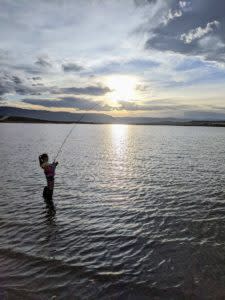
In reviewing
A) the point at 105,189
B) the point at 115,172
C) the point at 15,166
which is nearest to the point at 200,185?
the point at 105,189

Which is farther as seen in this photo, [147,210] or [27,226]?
[147,210]

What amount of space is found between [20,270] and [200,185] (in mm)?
17317

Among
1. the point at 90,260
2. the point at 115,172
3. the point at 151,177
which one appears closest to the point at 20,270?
the point at 90,260

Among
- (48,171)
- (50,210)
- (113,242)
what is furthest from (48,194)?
(113,242)

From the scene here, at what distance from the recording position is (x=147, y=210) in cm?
1752

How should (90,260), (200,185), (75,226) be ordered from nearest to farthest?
(90,260), (75,226), (200,185)

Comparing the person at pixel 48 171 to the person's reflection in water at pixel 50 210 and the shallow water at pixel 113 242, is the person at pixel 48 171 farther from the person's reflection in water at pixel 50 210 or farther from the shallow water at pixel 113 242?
the shallow water at pixel 113 242

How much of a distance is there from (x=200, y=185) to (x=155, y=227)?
10.9m

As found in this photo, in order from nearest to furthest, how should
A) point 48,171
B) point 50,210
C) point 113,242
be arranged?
point 113,242, point 50,210, point 48,171

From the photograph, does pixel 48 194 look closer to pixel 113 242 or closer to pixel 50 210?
pixel 50 210

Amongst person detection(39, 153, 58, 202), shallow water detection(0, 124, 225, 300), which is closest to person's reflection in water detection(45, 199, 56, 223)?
shallow water detection(0, 124, 225, 300)

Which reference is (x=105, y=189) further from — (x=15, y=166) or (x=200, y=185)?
(x=15, y=166)

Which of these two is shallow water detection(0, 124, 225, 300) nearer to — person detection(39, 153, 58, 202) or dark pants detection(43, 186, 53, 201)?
dark pants detection(43, 186, 53, 201)

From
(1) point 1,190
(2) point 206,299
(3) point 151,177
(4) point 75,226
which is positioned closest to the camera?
(2) point 206,299
